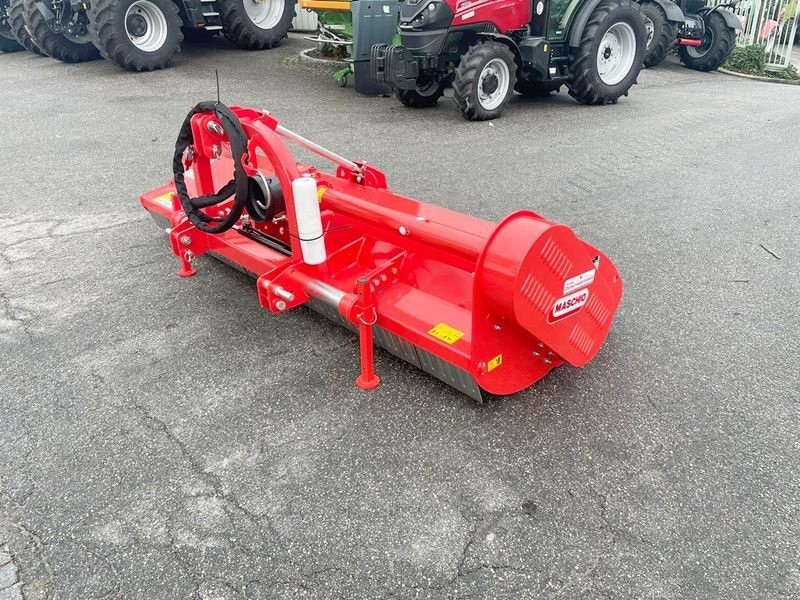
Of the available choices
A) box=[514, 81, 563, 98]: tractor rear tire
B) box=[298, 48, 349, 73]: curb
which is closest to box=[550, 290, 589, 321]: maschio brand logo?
box=[514, 81, 563, 98]: tractor rear tire

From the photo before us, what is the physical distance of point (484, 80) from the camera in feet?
23.4

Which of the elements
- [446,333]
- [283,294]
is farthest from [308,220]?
[446,333]

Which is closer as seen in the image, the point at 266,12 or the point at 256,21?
the point at 256,21

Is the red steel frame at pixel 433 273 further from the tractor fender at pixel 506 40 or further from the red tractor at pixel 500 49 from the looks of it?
the tractor fender at pixel 506 40

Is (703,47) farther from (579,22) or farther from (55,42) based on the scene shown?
(55,42)

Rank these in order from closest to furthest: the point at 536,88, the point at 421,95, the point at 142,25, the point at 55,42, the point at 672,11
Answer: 1. the point at 421,95
2. the point at 536,88
3. the point at 142,25
4. the point at 672,11
5. the point at 55,42

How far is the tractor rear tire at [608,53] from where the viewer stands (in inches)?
289

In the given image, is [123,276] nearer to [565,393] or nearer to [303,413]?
[303,413]

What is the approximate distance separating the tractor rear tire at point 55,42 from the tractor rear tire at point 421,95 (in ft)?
21.3

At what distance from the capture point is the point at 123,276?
150 inches

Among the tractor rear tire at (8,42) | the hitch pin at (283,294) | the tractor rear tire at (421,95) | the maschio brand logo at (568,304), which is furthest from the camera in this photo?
the tractor rear tire at (8,42)

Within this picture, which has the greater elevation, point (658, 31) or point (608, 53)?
point (658, 31)

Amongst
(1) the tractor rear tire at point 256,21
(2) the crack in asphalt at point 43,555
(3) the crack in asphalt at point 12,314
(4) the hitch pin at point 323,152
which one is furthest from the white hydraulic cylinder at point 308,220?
(1) the tractor rear tire at point 256,21

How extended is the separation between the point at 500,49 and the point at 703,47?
6.95m
